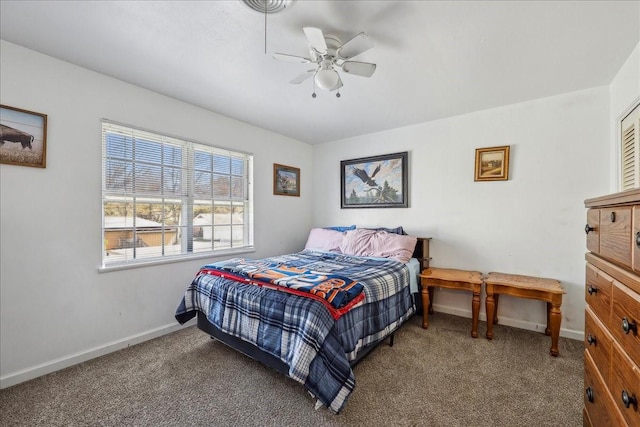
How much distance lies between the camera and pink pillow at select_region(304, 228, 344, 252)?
12.2 ft

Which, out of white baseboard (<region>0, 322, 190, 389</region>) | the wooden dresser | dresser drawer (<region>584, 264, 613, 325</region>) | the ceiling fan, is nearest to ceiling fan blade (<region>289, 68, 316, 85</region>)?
the ceiling fan

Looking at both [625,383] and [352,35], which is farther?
[352,35]

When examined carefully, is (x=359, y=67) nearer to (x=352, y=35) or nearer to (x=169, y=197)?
(x=352, y=35)

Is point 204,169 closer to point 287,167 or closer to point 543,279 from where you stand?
point 287,167

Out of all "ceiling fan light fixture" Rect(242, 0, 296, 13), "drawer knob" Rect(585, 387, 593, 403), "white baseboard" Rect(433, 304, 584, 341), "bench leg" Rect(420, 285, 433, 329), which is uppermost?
"ceiling fan light fixture" Rect(242, 0, 296, 13)

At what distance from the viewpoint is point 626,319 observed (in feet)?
2.72

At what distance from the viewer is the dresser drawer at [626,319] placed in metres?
0.78

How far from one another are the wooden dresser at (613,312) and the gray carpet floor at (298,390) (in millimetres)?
694

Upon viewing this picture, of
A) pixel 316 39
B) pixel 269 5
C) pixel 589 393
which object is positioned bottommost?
pixel 589 393

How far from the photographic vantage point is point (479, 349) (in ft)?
7.95

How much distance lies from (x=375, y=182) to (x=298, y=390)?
111 inches

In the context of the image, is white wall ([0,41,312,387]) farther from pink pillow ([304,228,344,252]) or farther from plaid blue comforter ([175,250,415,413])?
A: pink pillow ([304,228,344,252])

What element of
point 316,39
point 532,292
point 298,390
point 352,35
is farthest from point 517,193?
point 298,390

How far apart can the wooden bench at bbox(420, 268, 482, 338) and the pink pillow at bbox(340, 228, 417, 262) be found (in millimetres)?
320
